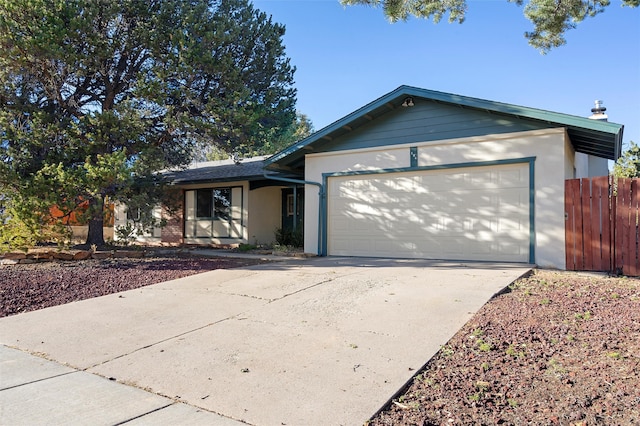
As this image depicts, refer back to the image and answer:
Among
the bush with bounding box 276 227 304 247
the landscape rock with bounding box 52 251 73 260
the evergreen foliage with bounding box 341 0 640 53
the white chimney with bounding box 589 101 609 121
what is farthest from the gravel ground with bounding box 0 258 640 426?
the white chimney with bounding box 589 101 609 121

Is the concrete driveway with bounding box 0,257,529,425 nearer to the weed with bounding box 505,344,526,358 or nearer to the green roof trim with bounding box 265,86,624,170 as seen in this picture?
the weed with bounding box 505,344,526,358

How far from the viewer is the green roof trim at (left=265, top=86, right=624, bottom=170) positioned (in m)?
8.46

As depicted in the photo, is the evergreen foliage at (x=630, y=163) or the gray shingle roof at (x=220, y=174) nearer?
the gray shingle roof at (x=220, y=174)

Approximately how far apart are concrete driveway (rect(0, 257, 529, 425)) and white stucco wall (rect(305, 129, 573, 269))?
6.65ft

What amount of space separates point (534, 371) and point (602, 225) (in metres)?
5.92

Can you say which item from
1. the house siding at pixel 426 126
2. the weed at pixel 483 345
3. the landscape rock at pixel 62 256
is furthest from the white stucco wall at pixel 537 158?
the landscape rock at pixel 62 256

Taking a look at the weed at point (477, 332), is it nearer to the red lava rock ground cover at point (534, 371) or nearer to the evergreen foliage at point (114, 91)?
the red lava rock ground cover at point (534, 371)

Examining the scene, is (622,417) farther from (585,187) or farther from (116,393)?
(585,187)

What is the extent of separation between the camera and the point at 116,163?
9711 millimetres

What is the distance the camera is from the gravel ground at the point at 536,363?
9.61 feet

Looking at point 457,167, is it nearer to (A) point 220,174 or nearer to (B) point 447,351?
(B) point 447,351

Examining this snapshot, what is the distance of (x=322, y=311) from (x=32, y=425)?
3314mm

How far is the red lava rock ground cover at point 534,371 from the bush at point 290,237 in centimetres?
991

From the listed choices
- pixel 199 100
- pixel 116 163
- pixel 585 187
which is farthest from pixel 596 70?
pixel 116 163
